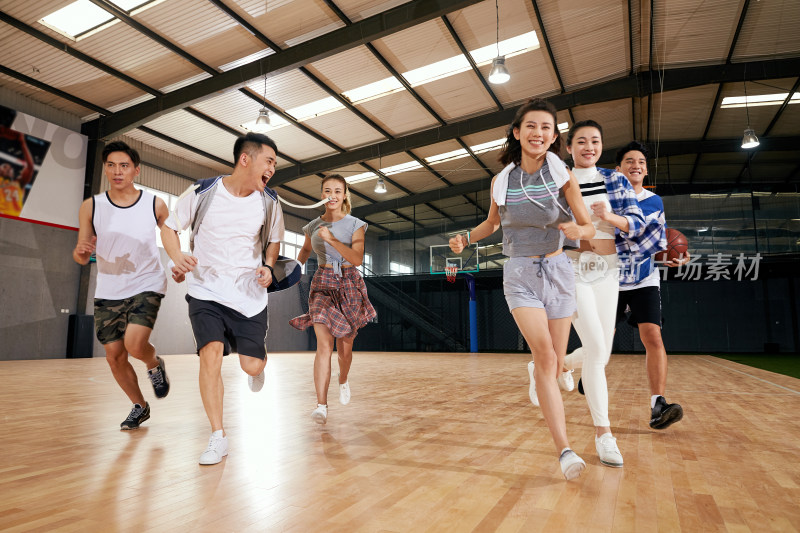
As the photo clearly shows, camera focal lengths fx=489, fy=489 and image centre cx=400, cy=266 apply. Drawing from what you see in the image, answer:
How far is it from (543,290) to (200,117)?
12215mm

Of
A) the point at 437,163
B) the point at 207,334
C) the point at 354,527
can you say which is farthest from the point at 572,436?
the point at 437,163

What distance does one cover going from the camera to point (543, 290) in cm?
194

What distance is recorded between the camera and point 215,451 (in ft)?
6.58

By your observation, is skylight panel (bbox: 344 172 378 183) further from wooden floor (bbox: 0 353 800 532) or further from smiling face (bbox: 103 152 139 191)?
smiling face (bbox: 103 152 139 191)

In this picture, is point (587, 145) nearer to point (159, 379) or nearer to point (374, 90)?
point (159, 379)

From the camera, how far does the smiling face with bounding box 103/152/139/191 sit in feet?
8.93

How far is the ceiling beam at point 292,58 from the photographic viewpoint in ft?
28.1

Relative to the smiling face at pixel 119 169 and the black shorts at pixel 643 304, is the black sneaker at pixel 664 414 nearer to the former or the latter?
the black shorts at pixel 643 304

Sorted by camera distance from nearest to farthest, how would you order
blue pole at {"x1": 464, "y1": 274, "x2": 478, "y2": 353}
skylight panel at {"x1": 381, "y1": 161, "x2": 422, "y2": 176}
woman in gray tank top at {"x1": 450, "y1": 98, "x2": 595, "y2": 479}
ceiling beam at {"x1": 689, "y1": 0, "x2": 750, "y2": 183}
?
1. woman in gray tank top at {"x1": 450, "y1": 98, "x2": 595, "y2": 479}
2. ceiling beam at {"x1": 689, "y1": 0, "x2": 750, "y2": 183}
3. skylight panel at {"x1": 381, "y1": 161, "x2": 422, "y2": 176}
4. blue pole at {"x1": 464, "y1": 274, "x2": 478, "y2": 353}

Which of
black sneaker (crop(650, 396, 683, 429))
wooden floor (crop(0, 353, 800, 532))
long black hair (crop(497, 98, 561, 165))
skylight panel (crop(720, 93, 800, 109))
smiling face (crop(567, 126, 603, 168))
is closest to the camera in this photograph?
wooden floor (crop(0, 353, 800, 532))

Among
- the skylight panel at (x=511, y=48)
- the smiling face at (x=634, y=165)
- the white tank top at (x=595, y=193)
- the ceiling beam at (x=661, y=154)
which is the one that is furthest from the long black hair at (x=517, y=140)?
the ceiling beam at (x=661, y=154)

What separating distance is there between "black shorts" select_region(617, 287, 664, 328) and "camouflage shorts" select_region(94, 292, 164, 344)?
8.74ft

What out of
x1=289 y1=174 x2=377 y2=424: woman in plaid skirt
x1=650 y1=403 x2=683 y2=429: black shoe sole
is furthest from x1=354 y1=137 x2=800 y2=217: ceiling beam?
x1=650 y1=403 x2=683 y2=429: black shoe sole

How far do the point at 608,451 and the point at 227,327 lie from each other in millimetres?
1730
